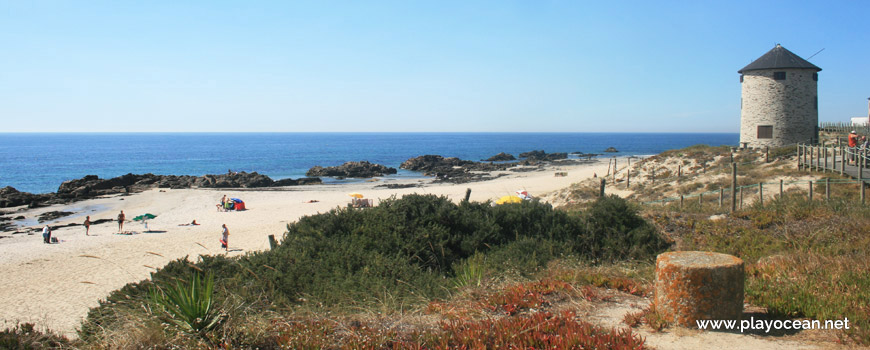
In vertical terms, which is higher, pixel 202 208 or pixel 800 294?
pixel 800 294

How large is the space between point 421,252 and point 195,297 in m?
4.80

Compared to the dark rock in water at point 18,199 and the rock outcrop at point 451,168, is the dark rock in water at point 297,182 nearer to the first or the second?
the rock outcrop at point 451,168

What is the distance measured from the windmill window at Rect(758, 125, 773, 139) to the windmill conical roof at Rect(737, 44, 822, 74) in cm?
326

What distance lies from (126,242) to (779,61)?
34.2 m

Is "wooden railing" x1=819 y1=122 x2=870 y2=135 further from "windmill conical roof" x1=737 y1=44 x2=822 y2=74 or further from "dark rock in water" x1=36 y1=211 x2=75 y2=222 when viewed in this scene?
"dark rock in water" x1=36 y1=211 x2=75 y2=222

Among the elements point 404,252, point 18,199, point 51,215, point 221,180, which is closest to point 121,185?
point 221,180

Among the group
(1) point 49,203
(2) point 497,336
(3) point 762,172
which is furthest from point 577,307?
(1) point 49,203

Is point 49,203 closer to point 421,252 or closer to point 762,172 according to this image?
point 421,252

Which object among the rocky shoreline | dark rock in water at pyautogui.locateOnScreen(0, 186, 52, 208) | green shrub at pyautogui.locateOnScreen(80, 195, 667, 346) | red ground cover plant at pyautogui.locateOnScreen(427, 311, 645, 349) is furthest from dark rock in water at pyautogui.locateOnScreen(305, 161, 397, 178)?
red ground cover plant at pyautogui.locateOnScreen(427, 311, 645, 349)

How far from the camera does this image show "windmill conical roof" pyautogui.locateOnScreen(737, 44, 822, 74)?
25953mm

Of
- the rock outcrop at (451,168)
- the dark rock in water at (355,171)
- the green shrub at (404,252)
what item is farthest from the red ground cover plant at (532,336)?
the dark rock in water at (355,171)

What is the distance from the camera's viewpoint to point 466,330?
4.35m

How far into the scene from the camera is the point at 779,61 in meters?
26.3

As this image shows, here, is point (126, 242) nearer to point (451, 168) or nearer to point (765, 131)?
point (765, 131)
